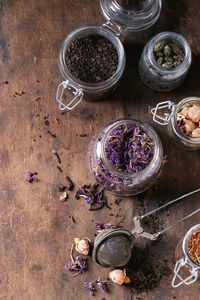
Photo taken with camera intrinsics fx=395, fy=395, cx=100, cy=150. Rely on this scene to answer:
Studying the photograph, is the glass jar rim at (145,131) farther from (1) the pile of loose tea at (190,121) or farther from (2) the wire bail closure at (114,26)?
(2) the wire bail closure at (114,26)

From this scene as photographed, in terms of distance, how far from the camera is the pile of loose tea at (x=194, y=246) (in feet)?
5.62

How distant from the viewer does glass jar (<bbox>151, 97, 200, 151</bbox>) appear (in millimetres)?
1691

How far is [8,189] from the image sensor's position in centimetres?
184

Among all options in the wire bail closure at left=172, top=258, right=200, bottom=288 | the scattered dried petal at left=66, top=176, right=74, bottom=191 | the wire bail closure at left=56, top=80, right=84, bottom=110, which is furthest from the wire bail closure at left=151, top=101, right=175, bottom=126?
the wire bail closure at left=172, top=258, right=200, bottom=288

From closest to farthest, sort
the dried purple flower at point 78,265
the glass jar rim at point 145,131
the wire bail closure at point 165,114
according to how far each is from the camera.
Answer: the glass jar rim at point 145,131 → the wire bail closure at point 165,114 → the dried purple flower at point 78,265

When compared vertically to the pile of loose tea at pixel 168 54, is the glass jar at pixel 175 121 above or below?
below

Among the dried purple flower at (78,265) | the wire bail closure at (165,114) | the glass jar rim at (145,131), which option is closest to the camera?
the glass jar rim at (145,131)

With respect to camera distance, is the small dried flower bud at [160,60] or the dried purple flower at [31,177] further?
the dried purple flower at [31,177]

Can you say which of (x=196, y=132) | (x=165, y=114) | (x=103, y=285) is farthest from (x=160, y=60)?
(x=103, y=285)

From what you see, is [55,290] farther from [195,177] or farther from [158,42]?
[158,42]

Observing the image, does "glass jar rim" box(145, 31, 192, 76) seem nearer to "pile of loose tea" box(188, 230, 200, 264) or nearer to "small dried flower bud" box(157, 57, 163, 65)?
"small dried flower bud" box(157, 57, 163, 65)

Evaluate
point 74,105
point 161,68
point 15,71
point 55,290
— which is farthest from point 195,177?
point 15,71

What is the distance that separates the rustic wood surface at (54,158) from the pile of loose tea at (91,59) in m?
0.14

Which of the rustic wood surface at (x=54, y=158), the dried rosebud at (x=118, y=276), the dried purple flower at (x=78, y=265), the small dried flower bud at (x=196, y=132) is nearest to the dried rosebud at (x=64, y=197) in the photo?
the rustic wood surface at (x=54, y=158)
